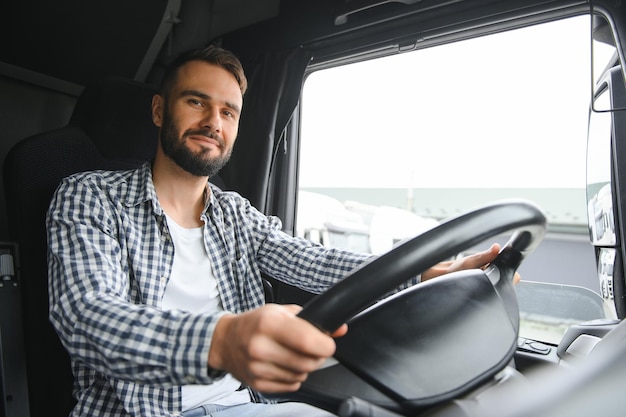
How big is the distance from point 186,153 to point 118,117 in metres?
0.23

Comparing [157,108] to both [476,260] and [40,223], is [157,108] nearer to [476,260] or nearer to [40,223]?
[40,223]

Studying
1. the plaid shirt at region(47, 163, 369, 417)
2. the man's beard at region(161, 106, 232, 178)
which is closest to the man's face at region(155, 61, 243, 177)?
the man's beard at region(161, 106, 232, 178)

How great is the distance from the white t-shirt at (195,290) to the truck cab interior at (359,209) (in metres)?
0.25

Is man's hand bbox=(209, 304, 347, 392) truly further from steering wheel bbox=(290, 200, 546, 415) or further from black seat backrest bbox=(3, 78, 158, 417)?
black seat backrest bbox=(3, 78, 158, 417)

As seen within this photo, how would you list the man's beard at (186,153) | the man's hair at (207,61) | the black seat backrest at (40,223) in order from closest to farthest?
the black seat backrest at (40,223), the man's beard at (186,153), the man's hair at (207,61)

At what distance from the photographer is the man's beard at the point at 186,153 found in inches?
48.0

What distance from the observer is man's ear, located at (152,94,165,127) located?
132 centimetres

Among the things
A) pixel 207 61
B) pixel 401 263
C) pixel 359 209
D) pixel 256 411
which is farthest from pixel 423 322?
pixel 359 209

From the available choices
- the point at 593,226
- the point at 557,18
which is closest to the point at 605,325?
the point at 593,226

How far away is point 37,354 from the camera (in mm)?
987

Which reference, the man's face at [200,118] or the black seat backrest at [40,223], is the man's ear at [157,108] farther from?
the black seat backrest at [40,223]

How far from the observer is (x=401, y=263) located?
0.53m

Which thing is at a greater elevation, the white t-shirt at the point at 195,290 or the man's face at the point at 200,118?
the man's face at the point at 200,118

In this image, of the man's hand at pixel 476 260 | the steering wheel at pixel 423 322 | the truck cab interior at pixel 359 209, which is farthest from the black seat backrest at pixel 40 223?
the man's hand at pixel 476 260
